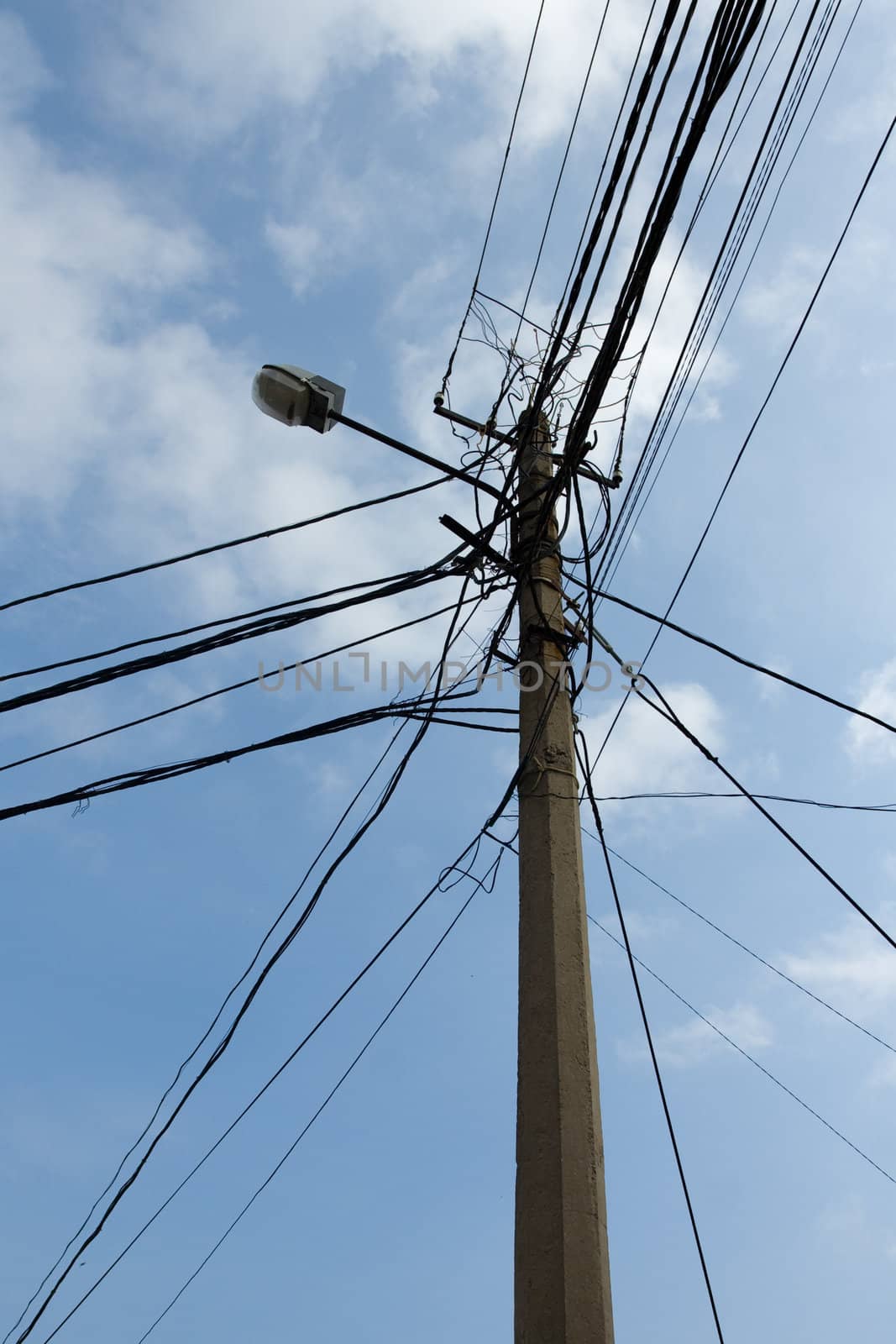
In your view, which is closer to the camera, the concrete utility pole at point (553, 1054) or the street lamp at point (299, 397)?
the concrete utility pole at point (553, 1054)

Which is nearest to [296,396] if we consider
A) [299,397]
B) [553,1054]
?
[299,397]

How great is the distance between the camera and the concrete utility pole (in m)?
2.64

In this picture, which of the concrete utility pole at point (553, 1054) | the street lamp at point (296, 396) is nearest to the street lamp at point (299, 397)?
the street lamp at point (296, 396)

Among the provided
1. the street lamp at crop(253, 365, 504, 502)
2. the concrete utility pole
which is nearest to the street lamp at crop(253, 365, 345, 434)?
the street lamp at crop(253, 365, 504, 502)

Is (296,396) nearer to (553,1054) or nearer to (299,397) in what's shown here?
(299,397)

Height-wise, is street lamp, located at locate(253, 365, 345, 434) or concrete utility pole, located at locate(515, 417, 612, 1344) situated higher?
street lamp, located at locate(253, 365, 345, 434)

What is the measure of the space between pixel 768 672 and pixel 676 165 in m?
1.99

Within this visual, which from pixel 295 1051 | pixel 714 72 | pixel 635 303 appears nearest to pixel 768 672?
pixel 635 303

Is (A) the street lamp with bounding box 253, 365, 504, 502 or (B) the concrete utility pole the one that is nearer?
(B) the concrete utility pole

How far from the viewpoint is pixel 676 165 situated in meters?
3.12

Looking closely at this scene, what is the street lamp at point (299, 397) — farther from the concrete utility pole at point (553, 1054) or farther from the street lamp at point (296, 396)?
the concrete utility pole at point (553, 1054)

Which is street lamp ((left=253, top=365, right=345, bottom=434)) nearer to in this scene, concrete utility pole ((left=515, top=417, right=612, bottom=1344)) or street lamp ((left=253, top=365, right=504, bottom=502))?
street lamp ((left=253, top=365, right=504, bottom=502))

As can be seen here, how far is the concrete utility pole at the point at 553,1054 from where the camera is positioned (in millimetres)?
2645

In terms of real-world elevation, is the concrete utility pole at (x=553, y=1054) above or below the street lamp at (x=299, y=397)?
below
